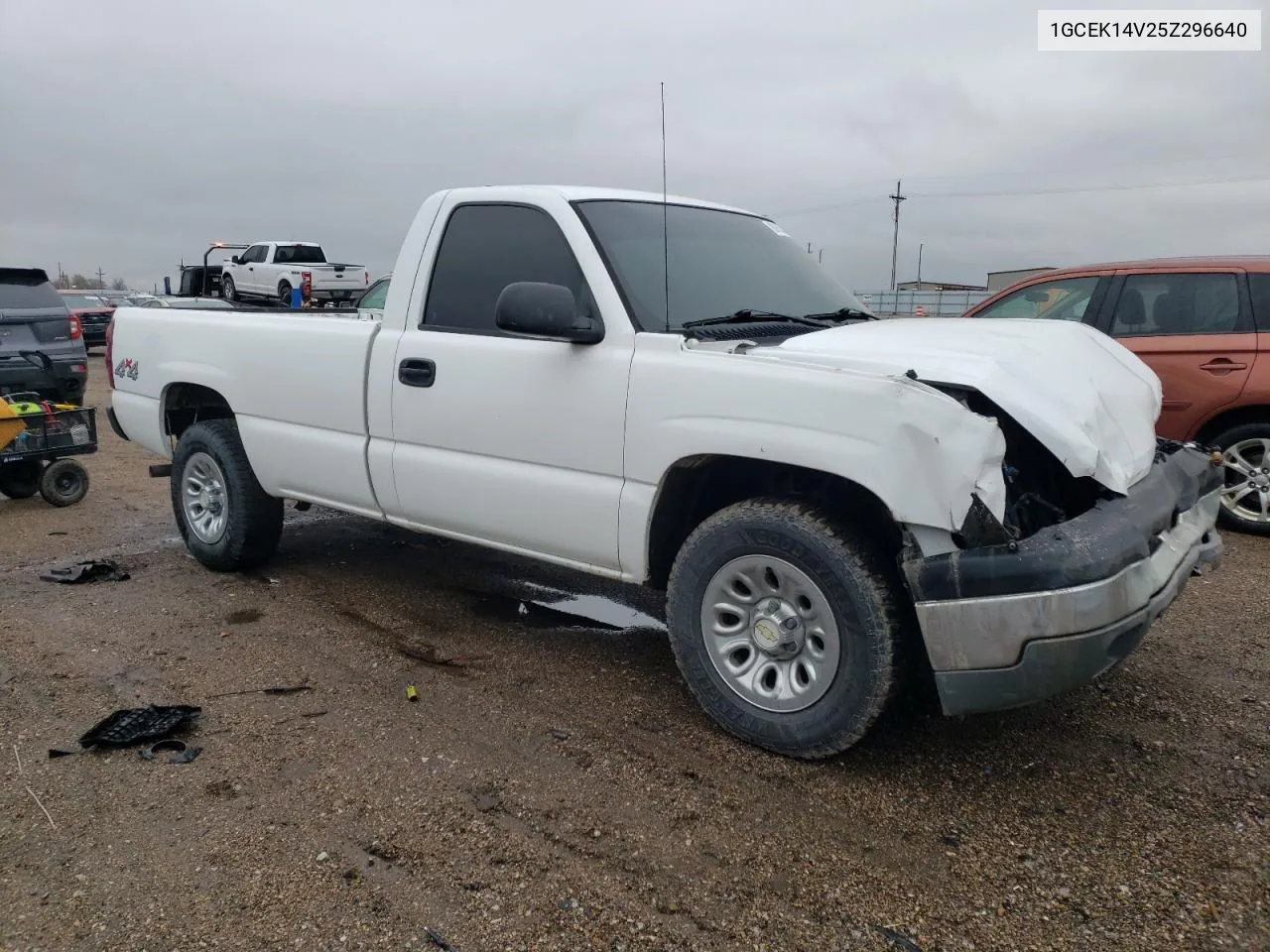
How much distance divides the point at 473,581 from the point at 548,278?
7.19 feet

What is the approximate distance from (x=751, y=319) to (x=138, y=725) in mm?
2824

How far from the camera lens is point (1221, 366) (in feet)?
20.8

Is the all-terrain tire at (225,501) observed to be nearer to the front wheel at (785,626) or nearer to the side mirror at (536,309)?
the side mirror at (536,309)

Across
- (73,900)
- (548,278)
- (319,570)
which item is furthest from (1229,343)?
(73,900)

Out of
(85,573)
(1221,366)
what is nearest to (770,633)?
(85,573)

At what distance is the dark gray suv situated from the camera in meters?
9.18

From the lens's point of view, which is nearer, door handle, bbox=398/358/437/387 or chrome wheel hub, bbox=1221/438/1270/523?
door handle, bbox=398/358/437/387

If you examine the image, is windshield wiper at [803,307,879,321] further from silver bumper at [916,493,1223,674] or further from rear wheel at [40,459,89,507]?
rear wheel at [40,459,89,507]

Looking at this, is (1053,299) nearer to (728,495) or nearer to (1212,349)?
(1212,349)

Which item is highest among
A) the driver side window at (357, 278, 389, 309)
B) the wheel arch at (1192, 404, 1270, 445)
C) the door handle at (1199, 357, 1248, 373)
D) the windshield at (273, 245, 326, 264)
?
the windshield at (273, 245, 326, 264)

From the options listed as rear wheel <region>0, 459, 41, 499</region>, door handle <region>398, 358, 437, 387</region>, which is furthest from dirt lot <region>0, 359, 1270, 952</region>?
rear wheel <region>0, 459, 41, 499</region>

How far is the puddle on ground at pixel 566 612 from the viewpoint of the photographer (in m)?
4.80

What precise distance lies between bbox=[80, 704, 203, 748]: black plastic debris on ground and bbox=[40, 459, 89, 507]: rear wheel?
4623 millimetres

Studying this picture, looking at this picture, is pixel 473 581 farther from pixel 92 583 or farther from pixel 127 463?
pixel 127 463
